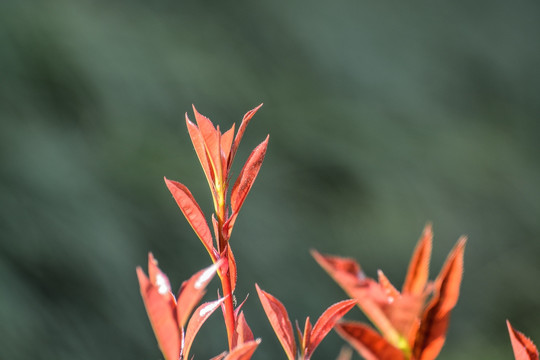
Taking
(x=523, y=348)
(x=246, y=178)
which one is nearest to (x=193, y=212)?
(x=246, y=178)

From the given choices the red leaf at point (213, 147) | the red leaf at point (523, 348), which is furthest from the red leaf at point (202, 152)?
the red leaf at point (523, 348)

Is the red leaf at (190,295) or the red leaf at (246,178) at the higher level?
the red leaf at (246,178)

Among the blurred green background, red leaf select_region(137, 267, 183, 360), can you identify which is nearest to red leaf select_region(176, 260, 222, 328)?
red leaf select_region(137, 267, 183, 360)

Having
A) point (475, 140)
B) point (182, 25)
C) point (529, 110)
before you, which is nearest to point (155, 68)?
point (182, 25)

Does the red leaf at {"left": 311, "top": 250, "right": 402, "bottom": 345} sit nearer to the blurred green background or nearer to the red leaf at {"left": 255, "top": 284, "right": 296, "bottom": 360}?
the red leaf at {"left": 255, "top": 284, "right": 296, "bottom": 360}

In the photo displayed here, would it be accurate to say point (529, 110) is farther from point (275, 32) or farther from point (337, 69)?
point (275, 32)

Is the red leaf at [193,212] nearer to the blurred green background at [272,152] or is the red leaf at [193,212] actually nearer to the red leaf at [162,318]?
the red leaf at [162,318]

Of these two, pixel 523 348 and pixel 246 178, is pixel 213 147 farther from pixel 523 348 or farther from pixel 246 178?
pixel 523 348
